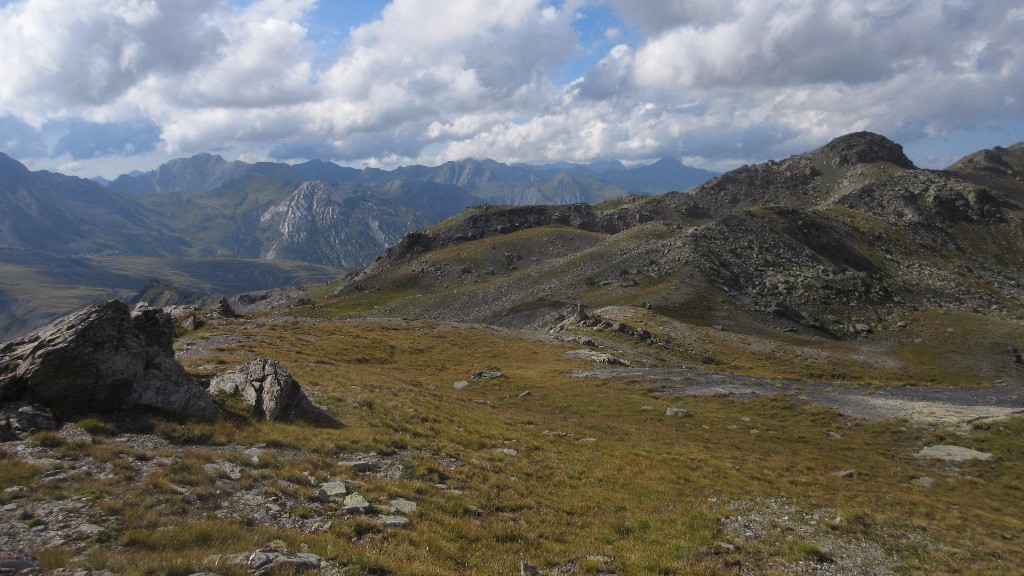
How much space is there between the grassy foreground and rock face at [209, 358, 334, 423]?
127 cm

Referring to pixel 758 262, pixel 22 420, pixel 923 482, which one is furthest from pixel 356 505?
pixel 758 262

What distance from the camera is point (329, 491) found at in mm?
14922

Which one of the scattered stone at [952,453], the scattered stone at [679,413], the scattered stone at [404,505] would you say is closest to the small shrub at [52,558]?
the scattered stone at [404,505]

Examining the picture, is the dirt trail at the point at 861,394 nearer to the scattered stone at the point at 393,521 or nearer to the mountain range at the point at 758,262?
the mountain range at the point at 758,262

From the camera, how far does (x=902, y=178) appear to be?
17325 cm

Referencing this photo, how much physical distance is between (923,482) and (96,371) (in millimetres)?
38423

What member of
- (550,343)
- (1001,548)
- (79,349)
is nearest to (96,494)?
(79,349)

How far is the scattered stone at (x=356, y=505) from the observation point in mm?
13930

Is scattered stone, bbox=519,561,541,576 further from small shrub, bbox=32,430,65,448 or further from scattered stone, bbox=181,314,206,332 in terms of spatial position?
scattered stone, bbox=181,314,206,332

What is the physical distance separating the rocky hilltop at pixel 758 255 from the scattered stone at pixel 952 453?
4647cm

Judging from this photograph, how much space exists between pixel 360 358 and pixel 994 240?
639 ft

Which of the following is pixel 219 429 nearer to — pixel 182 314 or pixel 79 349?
pixel 79 349

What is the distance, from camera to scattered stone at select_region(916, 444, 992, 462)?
28312 millimetres

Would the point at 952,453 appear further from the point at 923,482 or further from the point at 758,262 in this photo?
the point at 758,262
